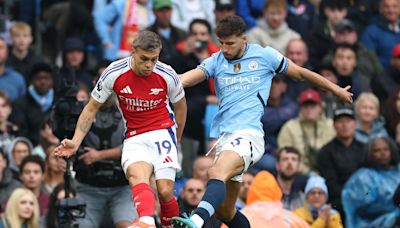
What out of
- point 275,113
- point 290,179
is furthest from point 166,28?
point 290,179

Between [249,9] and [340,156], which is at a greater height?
[249,9]

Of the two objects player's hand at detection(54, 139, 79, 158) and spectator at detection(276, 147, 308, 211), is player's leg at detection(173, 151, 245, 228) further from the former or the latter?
spectator at detection(276, 147, 308, 211)

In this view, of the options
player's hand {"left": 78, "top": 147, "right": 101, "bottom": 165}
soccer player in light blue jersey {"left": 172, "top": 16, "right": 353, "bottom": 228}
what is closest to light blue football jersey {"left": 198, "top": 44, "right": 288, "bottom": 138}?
soccer player in light blue jersey {"left": 172, "top": 16, "right": 353, "bottom": 228}

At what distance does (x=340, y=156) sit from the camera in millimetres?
18500

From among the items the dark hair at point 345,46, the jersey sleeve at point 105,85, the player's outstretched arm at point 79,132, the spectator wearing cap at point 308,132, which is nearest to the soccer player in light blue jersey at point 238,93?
the jersey sleeve at point 105,85

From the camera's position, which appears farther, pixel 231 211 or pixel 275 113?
pixel 275 113

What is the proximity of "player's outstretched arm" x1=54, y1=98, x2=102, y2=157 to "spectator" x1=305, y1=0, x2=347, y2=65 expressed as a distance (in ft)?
24.4

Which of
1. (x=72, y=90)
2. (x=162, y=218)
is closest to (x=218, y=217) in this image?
(x=162, y=218)

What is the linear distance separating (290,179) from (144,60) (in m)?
5.02

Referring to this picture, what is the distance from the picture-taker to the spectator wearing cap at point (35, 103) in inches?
750

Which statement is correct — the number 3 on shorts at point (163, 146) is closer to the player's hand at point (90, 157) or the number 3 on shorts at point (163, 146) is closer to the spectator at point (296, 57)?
the player's hand at point (90, 157)

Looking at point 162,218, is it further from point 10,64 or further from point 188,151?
point 10,64

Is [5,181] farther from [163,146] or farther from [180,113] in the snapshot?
[163,146]

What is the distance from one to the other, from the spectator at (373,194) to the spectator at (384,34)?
3.38m
